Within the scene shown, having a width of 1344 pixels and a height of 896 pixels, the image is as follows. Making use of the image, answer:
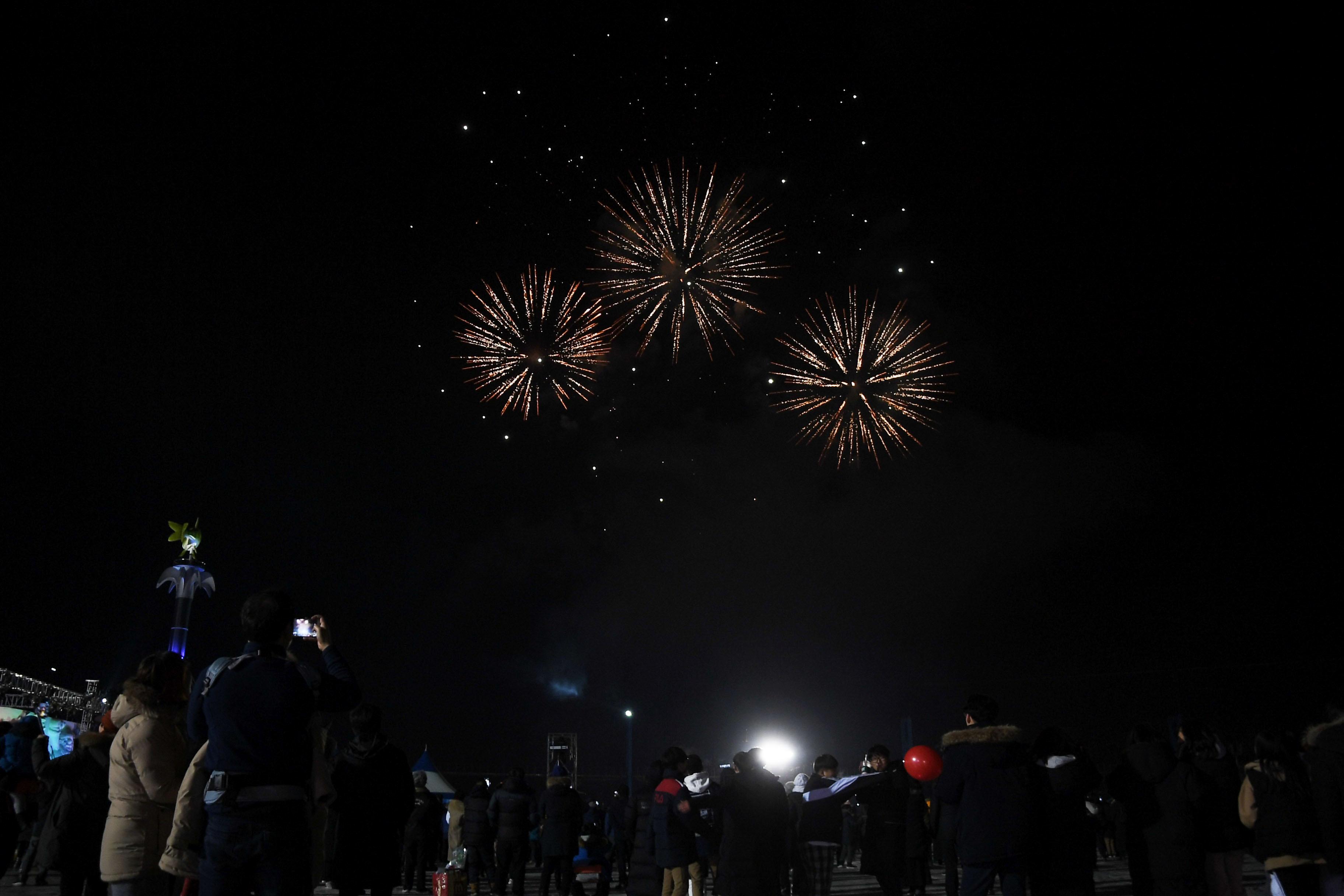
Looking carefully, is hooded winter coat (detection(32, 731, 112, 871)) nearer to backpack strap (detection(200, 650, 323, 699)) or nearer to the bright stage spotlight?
backpack strap (detection(200, 650, 323, 699))

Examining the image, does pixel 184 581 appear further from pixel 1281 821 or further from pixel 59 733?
pixel 1281 821

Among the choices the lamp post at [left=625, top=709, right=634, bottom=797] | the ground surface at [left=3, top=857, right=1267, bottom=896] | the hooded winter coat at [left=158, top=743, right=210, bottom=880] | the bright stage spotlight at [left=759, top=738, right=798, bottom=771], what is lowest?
the ground surface at [left=3, top=857, right=1267, bottom=896]

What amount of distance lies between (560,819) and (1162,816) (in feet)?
23.4

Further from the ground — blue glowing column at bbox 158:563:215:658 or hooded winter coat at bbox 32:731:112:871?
blue glowing column at bbox 158:563:215:658

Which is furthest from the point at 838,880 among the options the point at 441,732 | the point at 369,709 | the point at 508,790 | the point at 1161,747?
the point at 441,732

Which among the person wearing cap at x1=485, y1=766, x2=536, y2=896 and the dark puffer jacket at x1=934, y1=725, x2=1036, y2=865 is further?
the person wearing cap at x1=485, y1=766, x2=536, y2=896

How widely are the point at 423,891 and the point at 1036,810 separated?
34.4ft

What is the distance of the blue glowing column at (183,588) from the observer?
45.2 m

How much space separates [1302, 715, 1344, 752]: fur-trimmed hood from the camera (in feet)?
22.4

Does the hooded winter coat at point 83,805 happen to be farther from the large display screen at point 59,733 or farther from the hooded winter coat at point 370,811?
the large display screen at point 59,733

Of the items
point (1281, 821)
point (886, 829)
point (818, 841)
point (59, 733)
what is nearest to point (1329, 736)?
point (1281, 821)

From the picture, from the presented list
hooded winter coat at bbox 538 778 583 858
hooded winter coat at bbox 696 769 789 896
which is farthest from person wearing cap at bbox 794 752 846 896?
hooded winter coat at bbox 538 778 583 858

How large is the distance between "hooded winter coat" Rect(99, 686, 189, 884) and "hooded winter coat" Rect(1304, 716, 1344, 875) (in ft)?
24.9

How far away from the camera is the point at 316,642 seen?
451 centimetres
